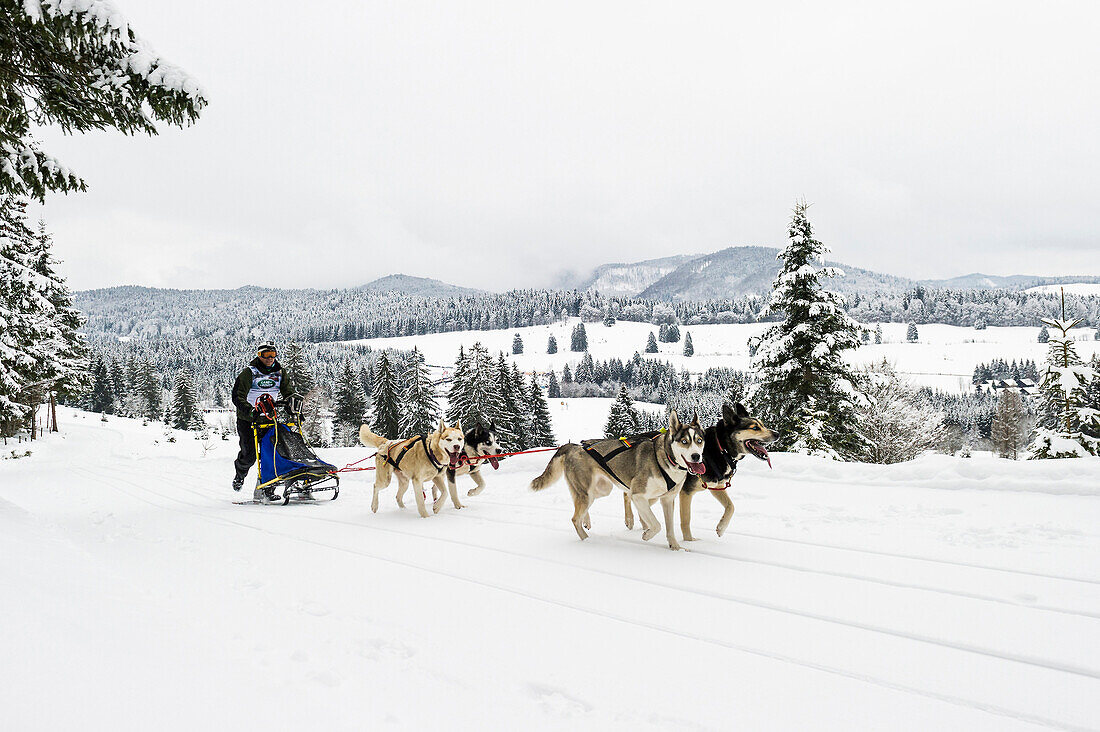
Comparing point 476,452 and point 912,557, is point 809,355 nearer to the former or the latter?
point 476,452

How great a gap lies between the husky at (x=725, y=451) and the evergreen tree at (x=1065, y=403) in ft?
30.1

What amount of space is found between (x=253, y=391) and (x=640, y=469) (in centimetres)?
678

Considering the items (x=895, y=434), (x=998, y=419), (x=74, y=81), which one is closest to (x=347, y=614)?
(x=74, y=81)

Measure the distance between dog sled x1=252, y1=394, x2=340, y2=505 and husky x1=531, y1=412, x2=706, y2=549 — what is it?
170 inches

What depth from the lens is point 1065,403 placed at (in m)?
11.6

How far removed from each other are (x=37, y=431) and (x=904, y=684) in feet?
155

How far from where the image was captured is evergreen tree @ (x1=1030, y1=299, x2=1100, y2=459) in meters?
10.8

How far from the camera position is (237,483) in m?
9.45

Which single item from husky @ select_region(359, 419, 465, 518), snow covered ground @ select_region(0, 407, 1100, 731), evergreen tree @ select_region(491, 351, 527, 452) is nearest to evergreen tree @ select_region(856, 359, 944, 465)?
evergreen tree @ select_region(491, 351, 527, 452)

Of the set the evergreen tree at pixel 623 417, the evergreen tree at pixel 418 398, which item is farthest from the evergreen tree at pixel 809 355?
the evergreen tree at pixel 418 398

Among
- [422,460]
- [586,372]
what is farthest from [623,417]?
[586,372]

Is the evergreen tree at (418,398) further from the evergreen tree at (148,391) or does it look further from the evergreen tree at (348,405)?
the evergreen tree at (148,391)

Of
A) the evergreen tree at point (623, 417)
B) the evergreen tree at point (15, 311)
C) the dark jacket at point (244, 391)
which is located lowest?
the evergreen tree at point (623, 417)

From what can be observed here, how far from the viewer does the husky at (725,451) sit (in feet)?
18.3
